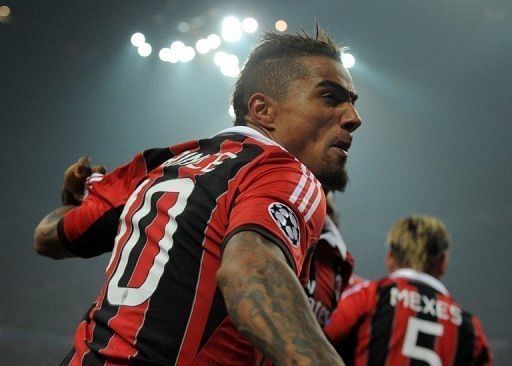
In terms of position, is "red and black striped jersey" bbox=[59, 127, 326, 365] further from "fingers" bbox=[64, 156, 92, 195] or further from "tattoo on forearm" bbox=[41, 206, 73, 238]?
"fingers" bbox=[64, 156, 92, 195]

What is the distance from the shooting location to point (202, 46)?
10.1 m

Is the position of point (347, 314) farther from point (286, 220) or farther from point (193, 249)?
point (286, 220)

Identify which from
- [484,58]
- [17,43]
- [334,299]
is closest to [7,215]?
[17,43]

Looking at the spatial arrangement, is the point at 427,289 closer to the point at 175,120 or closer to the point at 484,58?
the point at 175,120

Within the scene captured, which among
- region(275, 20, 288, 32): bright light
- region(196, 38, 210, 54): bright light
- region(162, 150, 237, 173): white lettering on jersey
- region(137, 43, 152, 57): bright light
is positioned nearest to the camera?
region(162, 150, 237, 173): white lettering on jersey

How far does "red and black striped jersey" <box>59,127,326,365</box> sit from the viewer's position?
1.08 meters

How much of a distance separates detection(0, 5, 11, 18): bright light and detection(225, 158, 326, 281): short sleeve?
25.9 feet

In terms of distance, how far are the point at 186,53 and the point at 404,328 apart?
817 cm

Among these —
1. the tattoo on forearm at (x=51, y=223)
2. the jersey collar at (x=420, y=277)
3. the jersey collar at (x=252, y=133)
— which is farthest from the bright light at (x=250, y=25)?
the jersey collar at (x=252, y=133)

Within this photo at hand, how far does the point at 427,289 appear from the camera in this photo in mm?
3074

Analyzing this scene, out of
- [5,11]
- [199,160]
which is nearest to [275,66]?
[199,160]

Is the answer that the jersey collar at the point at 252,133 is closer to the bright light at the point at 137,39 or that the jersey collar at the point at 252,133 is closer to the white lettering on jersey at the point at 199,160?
the white lettering on jersey at the point at 199,160

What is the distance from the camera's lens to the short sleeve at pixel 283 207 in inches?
38.9

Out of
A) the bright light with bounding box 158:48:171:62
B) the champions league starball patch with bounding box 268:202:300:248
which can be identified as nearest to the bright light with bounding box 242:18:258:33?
the bright light with bounding box 158:48:171:62
